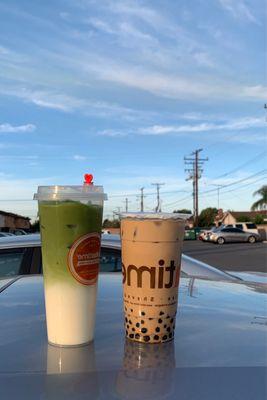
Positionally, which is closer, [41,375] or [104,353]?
[41,375]

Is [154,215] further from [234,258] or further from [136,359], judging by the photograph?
[234,258]

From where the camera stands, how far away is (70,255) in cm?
140

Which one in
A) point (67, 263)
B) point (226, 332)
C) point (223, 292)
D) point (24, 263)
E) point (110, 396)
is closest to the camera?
point (110, 396)

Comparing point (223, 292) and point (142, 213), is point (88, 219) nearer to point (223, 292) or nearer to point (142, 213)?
point (142, 213)

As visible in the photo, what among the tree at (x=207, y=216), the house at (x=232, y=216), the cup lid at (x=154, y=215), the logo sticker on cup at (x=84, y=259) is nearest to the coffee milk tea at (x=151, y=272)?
the cup lid at (x=154, y=215)

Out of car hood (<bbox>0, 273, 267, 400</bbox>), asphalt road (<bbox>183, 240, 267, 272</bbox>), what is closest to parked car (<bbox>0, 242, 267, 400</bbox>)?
car hood (<bbox>0, 273, 267, 400</bbox>)

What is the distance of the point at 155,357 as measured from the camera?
130 centimetres

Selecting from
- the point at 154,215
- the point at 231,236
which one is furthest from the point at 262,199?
the point at 154,215

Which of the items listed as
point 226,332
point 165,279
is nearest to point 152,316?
point 165,279

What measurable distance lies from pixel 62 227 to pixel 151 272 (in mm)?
285

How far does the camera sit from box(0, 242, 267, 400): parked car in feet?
3.54

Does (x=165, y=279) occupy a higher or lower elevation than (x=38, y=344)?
higher

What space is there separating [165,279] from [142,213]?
202 mm

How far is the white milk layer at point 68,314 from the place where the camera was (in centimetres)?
141
